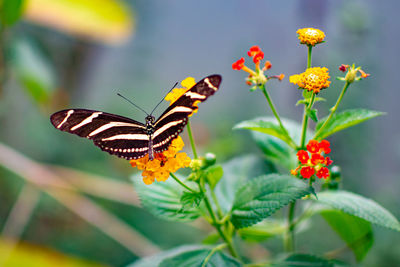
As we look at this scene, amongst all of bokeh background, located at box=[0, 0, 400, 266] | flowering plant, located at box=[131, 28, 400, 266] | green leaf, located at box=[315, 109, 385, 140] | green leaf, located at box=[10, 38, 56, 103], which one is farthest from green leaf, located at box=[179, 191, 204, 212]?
green leaf, located at box=[10, 38, 56, 103]

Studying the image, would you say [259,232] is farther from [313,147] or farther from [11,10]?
[11,10]

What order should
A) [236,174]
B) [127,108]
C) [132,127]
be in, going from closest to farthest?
1. [132,127]
2. [236,174]
3. [127,108]

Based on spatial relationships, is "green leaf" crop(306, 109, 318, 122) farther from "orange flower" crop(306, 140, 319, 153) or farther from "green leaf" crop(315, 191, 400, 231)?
"green leaf" crop(315, 191, 400, 231)

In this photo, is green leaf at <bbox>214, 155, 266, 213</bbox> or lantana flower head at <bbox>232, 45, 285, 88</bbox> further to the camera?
green leaf at <bbox>214, 155, 266, 213</bbox>

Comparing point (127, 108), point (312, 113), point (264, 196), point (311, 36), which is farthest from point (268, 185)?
point (127, 108)

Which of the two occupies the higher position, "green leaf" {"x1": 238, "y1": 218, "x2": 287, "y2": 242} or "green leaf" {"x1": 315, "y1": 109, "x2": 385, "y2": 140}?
"green leaf" {"x1": 315, "y1": 109, "x2": 385, "y2": 140}

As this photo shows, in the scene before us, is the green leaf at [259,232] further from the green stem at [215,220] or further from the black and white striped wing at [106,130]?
the black and white striped wing at [106,130]

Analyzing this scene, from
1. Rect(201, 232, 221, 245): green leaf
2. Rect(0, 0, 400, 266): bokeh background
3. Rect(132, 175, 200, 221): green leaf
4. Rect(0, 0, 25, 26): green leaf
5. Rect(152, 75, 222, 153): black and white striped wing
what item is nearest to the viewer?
Rect(152, 75, 222, 153): black and white striped wing

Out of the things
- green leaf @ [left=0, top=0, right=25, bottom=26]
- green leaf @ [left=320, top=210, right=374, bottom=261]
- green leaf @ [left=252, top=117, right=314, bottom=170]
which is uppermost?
green leaf @ [left=0, top=0, right=25, bottom=26]
